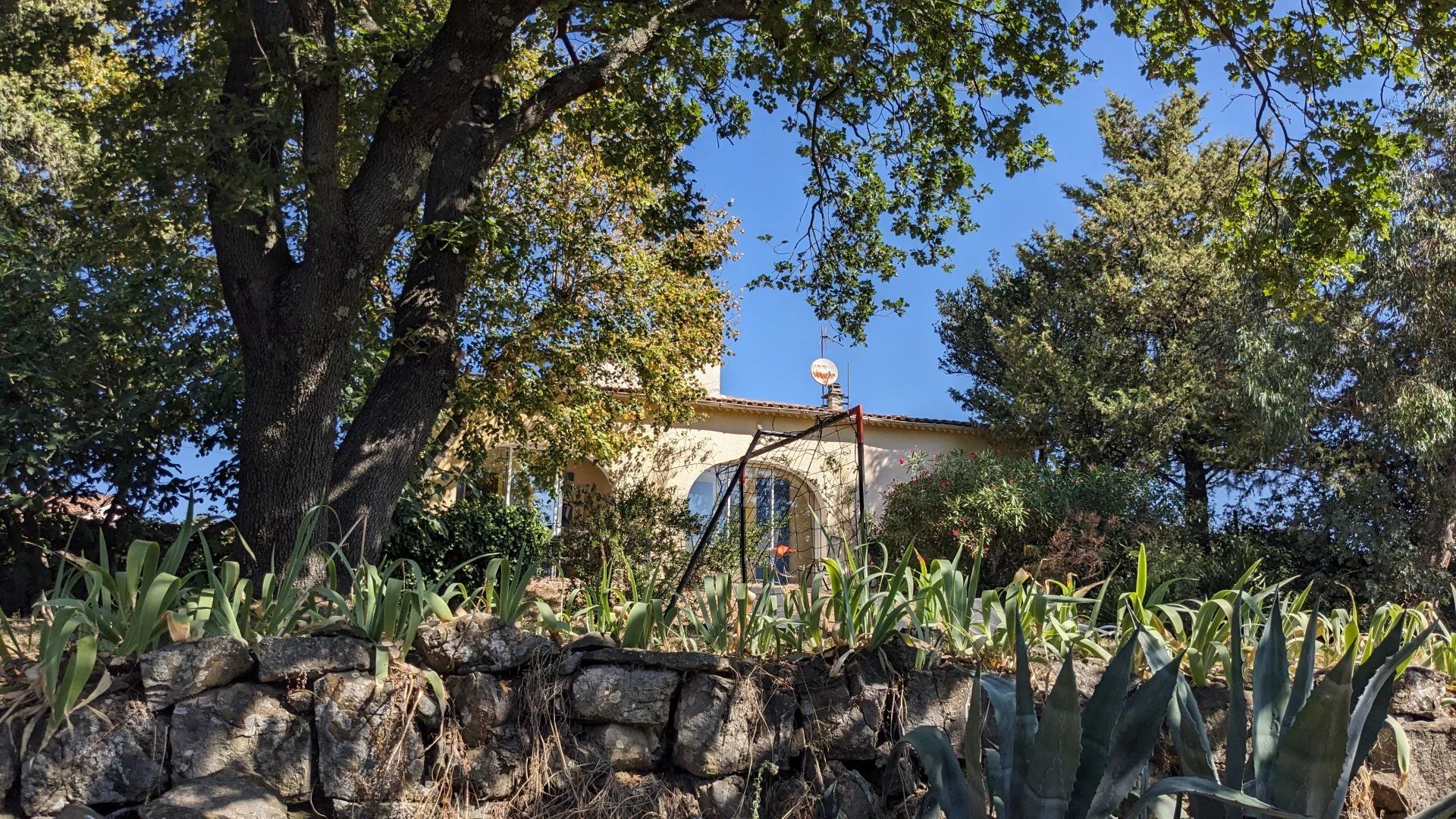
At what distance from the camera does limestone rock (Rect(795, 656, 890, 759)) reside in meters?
3.43

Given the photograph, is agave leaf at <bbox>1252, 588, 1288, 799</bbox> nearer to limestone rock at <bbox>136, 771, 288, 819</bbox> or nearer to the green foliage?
limestone rock at <bbox>136, 771, 288, 819</bbox>

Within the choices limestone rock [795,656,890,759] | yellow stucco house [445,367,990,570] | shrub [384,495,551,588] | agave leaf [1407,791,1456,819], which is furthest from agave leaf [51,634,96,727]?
yellow stucco house [445,367,990,570]

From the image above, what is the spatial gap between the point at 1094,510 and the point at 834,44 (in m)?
8.67

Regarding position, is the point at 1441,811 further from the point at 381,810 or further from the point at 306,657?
the point at 306,657

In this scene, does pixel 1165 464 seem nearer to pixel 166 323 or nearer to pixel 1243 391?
pixel 1243 391

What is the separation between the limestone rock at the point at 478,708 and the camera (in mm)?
3270

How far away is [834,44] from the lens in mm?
5984

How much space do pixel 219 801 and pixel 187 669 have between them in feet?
1.68

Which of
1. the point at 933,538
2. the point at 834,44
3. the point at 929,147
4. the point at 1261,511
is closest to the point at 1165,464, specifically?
the point at 1261,511

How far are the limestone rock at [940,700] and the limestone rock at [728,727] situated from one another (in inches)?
17.3

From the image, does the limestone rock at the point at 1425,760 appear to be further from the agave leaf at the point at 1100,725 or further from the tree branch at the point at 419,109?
the tree branch at the point at 419,109

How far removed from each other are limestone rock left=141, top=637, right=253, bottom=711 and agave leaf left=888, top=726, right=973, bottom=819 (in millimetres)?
2116

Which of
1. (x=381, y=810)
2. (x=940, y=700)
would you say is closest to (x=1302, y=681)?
(x=940, y=700)

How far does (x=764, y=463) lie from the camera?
41.1 ft
